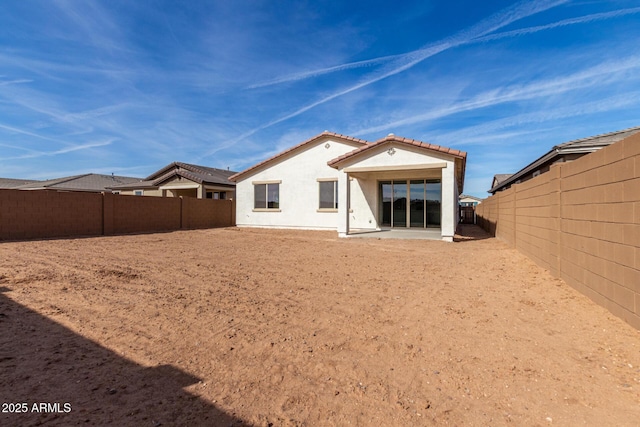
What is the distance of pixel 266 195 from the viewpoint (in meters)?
18.6

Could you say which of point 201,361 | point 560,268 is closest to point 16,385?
point 201,361

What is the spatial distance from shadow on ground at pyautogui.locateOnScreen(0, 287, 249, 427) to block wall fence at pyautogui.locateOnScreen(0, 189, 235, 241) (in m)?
11.3

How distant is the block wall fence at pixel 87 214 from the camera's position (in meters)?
11.2

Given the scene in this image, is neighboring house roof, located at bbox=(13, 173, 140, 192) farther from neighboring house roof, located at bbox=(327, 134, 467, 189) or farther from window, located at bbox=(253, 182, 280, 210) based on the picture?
neighboring house roof, located at bbox=(327, 134, 467, 189)

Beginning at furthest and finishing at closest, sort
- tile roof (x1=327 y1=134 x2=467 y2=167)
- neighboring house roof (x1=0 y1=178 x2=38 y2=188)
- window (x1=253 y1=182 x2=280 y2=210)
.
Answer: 1. neighboring house roof (x1=0 y1=178 x2=38 y2=188)
2. window (x1=253 y1=182 x2=280 y2=210)
3. tile roof (x1=327 y1=134 x2=467 y2=167)

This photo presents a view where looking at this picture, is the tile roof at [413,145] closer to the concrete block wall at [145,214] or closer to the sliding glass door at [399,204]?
the sliding glass door at [399,204]

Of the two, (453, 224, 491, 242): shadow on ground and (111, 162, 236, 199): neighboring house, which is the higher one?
(111, 162, 236, 199): neighboring house

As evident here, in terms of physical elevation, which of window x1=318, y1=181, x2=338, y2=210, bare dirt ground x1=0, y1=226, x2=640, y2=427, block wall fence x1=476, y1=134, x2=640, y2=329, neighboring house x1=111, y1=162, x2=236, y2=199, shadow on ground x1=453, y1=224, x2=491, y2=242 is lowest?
bare dirt ground x1=0, y1=226, x2=640, y2=427

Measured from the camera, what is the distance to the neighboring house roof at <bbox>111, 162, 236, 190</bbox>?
22609mm

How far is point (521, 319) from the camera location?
12.5 feet

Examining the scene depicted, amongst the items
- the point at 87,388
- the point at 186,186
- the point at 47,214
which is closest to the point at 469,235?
the point at 87,388

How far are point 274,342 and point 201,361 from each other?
2.41ft

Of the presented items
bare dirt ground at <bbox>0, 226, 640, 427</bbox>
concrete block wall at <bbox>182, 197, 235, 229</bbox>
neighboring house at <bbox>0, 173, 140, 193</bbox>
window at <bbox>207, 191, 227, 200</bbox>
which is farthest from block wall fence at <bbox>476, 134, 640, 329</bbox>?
neighboring house at <bbox>0, 173, 140, 193</bbox>

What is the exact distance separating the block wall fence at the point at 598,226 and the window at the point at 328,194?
10781 mm
